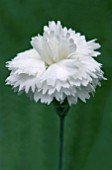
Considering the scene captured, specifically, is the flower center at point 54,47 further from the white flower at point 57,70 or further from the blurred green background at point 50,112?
the blurred green background at point 50,112

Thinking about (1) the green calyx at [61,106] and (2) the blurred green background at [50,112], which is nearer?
(1) the green calyx at [61,106]

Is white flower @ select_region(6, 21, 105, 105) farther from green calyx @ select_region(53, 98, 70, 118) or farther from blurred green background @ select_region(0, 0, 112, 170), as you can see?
blurred green background @ select_region(0, 0, 112, 170)

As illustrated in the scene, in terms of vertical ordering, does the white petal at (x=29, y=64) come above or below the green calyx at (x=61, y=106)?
above

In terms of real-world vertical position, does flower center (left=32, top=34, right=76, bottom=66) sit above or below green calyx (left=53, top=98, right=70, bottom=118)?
above

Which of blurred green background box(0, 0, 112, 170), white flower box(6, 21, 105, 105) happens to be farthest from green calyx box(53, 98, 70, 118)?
blurred green background box(0, 0, 112, 170)

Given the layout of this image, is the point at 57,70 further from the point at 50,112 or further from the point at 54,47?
the point at 50,112

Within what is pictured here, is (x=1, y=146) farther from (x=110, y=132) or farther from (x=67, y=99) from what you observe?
(x=67, y=99)

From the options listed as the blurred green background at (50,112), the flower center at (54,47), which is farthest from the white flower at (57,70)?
the blurred green background at (50,112)
